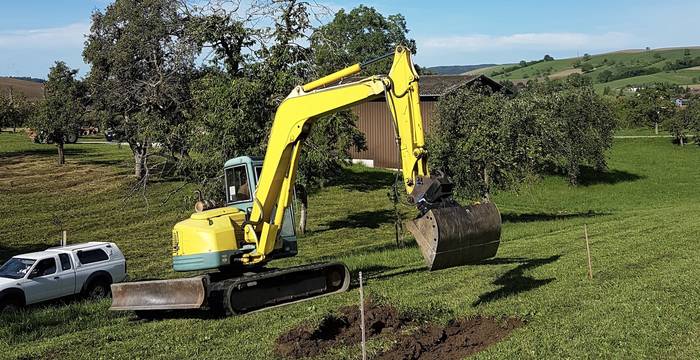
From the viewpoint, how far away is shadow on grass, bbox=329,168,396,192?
46.7 metres

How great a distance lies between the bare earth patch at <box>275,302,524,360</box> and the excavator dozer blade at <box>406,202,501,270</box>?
3.48 feet

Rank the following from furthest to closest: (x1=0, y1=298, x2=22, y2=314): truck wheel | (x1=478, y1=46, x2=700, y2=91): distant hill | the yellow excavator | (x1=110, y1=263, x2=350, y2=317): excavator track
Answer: (x1=478, y1=46, x2=700, y2=91): distant hill, (x1=0, y1=298, x2=22, y2=314): truck wheel, (x1=110, y1=263, x2=350, y2=317): excavator track, the yellow excavator

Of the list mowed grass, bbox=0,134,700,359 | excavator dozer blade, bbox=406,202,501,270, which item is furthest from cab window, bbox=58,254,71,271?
excavator dozer blade, bbox=406,202,501,270

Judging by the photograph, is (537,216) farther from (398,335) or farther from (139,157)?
(398,335)

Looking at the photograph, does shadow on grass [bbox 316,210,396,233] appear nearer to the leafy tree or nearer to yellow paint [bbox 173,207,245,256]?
yellow paint [bbox 173,207,245,256]

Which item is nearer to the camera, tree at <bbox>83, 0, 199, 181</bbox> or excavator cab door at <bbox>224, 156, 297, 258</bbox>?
excavator cab door at <bbox>224, 156, 297, 258</bbox>

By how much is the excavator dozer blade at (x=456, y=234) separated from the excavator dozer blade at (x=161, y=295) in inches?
190

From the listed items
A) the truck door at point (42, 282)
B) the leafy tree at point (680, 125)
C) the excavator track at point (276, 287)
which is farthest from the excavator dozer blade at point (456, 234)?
the leafy tree at point (680, 125)

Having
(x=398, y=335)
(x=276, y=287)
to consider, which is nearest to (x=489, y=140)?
(x=276, y=287)

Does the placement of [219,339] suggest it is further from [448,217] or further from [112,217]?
[112,217]

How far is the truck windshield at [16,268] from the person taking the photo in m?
18.3

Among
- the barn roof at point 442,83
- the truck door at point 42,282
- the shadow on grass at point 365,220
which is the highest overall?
the barn roof at point 442,83

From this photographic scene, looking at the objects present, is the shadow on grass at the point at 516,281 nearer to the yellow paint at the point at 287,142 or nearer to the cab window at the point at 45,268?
the yellow paint at the point at 287,142

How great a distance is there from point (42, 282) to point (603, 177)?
145 ft
